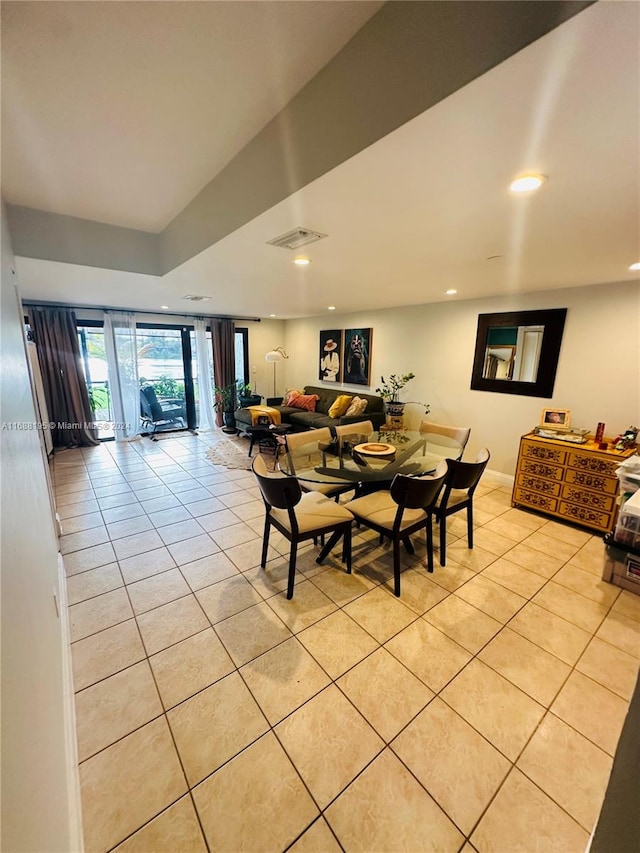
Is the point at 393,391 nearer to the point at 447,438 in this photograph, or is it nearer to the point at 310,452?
the point at 447,438

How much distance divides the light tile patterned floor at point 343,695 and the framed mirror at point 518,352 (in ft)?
5.82

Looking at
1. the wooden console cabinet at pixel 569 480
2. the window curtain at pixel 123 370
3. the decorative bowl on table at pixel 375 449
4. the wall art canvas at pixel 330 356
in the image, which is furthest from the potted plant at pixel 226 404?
the wooden console cabinet at pixel 569 480

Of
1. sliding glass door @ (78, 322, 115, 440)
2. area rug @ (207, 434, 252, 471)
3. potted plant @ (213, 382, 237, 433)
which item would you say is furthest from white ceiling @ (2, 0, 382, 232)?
potted plant @ (213, 382, 237, 433)

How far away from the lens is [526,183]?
1.29 m

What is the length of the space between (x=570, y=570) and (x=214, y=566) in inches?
107

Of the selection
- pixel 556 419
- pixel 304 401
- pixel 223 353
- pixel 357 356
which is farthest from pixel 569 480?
pixel 223 353

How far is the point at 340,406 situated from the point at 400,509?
11.3 feet

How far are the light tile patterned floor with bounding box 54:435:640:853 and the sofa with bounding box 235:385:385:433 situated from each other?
2.61m

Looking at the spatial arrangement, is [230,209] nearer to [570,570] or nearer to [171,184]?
[171,184]

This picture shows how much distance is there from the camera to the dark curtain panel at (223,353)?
6.41 m

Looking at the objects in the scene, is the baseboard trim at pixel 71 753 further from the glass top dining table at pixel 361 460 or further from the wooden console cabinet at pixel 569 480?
the wooden console cabinet at pixel 569 480

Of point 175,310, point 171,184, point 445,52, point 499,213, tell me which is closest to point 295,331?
point 175,310

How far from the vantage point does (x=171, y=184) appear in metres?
1.93

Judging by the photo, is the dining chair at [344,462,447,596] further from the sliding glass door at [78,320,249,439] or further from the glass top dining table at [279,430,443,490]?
the sliding glass door at [78,320,249,439]
